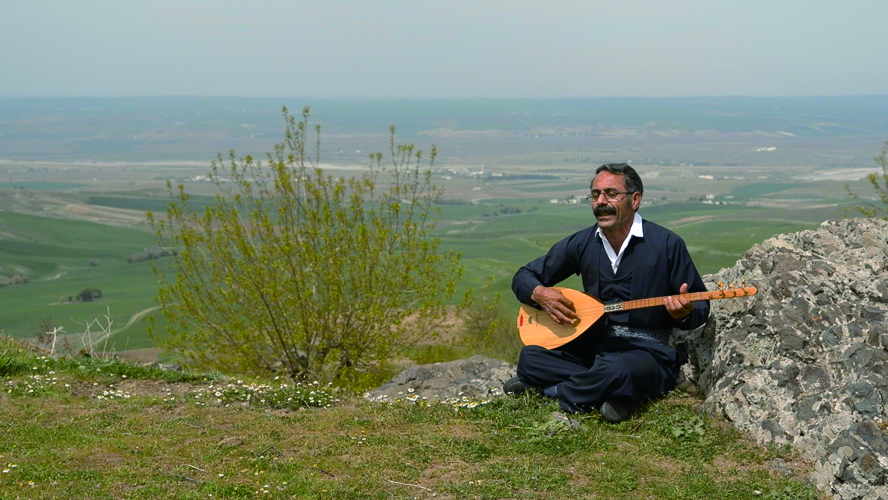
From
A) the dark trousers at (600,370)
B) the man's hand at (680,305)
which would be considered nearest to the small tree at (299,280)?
the dark trousers at (600,370)

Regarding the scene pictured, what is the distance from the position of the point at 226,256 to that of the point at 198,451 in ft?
27.5

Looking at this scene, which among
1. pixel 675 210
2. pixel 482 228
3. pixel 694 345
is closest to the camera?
pixel 694 345

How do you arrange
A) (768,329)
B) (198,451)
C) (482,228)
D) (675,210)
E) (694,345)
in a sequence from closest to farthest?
(198,451)
(768,329)
(694,345)
(482,228)
(675,210)

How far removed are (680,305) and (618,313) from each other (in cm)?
69

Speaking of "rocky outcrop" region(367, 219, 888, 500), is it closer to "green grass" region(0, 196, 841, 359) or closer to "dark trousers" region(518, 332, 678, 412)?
"dark trousers" region(518, 332, 678, 412)

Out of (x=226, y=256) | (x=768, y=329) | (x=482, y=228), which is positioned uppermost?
(x=768, y=329)

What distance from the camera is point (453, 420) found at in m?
6.84

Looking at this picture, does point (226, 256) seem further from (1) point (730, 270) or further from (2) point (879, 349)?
(2) point (879, 349)

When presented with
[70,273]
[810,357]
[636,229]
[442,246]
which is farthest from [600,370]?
[70,273]

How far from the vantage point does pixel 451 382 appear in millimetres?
9023

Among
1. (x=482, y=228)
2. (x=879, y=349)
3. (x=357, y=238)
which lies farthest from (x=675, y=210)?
(x=879, y=349)

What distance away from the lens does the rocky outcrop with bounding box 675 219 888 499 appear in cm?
504

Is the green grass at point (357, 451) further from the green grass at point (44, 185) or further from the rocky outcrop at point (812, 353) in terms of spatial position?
the green grass at point (44, 185)

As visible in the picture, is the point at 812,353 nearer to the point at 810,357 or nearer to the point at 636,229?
the point at 810,357
